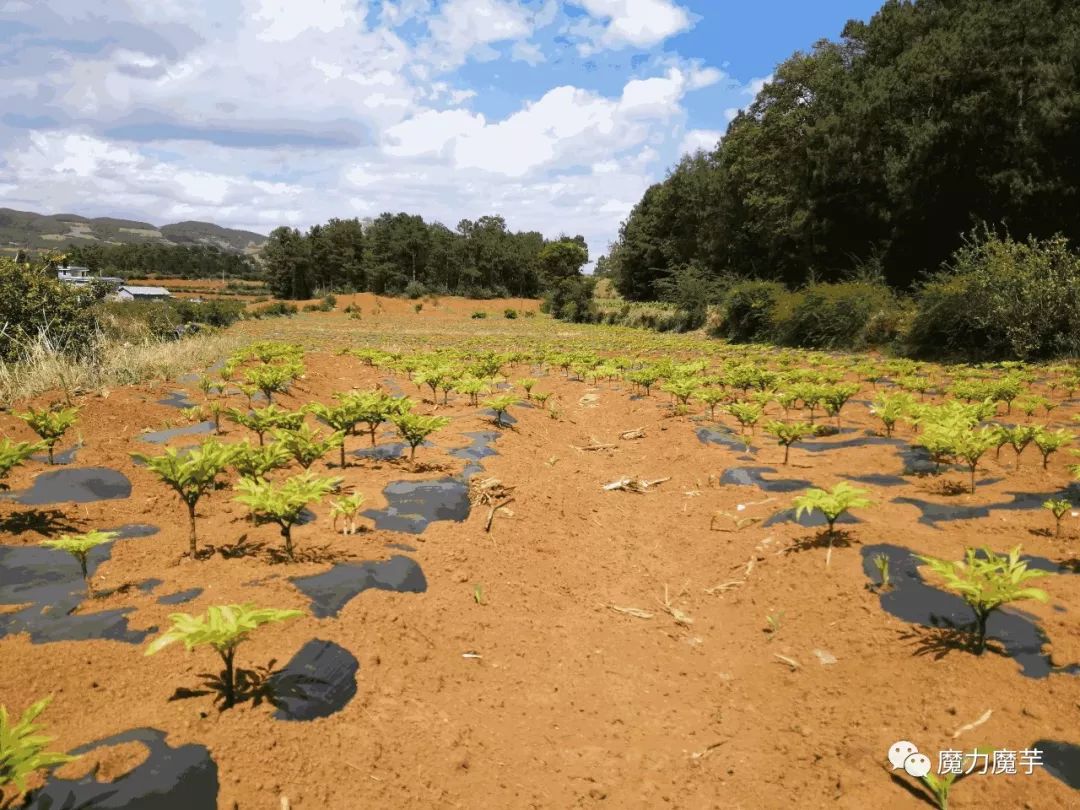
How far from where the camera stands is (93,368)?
10531mm

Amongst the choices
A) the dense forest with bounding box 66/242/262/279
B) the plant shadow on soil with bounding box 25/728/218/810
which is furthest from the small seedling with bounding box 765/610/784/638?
the dense forest with bounding box 66/242/262/279

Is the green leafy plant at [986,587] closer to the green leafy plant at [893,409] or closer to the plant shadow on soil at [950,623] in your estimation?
the plant shadow on soil at [950,623]

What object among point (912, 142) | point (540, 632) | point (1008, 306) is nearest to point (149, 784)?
point (540, 632)

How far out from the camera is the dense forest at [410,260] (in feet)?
239

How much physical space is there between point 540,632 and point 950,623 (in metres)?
2.95

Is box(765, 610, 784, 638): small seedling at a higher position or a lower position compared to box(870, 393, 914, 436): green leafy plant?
lower

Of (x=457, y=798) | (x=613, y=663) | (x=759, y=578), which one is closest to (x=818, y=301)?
(x=759, y=578)

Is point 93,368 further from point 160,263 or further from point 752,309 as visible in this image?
point 160,263

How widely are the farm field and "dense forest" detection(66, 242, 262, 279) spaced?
113 metres

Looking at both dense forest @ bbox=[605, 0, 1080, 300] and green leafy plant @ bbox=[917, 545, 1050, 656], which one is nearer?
green leafy plant @ bbox=[917, 545, 1050, 656]

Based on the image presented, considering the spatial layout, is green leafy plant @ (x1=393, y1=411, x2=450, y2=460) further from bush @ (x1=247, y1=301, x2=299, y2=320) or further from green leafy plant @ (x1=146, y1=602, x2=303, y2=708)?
bush @ (x1=247, y1=301, x2=299, y2=320)

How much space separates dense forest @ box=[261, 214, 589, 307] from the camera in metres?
72.9

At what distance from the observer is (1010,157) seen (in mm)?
20422

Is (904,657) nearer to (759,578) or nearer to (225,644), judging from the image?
(759,578)
